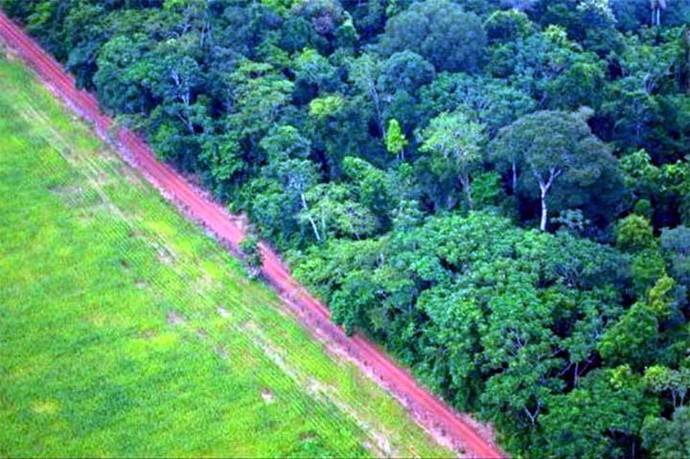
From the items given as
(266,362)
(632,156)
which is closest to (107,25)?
(266,362)

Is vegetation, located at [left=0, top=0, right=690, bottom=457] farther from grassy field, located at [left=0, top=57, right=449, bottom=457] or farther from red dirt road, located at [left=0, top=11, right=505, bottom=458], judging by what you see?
grassy field, located at [left=0, top=57, right=449, bottom=457]

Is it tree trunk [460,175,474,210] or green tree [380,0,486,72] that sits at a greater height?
green tree [380,0,486,72]

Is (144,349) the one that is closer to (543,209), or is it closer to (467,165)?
(467,165)

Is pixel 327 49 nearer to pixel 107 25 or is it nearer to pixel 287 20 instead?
pixel 287 20

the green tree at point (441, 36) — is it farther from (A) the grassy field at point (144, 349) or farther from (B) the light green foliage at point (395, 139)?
(A) the grassy field at point (144, 349)

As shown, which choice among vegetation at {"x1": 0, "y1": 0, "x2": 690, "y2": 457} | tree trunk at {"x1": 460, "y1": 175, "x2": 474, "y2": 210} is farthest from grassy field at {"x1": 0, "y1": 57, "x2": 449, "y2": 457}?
tree trunk at {"x1": 460, "y1": 175, "x2": 474, "y2": 210}
